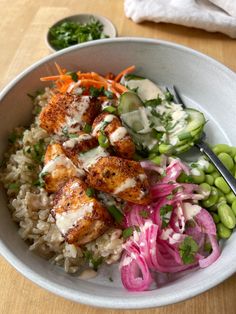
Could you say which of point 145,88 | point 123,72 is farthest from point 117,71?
point 145,88

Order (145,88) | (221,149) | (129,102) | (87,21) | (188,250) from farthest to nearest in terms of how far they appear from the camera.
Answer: (87,21) < (145,88) < (129,102) < (221,149) < (188,250)

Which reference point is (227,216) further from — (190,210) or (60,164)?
(60,164)

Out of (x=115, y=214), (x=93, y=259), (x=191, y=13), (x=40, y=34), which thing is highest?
(x=191, y=13)

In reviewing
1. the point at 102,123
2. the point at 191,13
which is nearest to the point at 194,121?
the point at 102,123

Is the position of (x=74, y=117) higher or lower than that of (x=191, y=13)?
lower

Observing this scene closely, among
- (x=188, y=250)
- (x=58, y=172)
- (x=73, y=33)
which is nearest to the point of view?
(x=188, y=250)

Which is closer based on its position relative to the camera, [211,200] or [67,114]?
[211,200]

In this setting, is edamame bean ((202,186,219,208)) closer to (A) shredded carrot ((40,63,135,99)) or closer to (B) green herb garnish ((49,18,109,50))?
(A) shredded carrot ((40,63,135,99))
